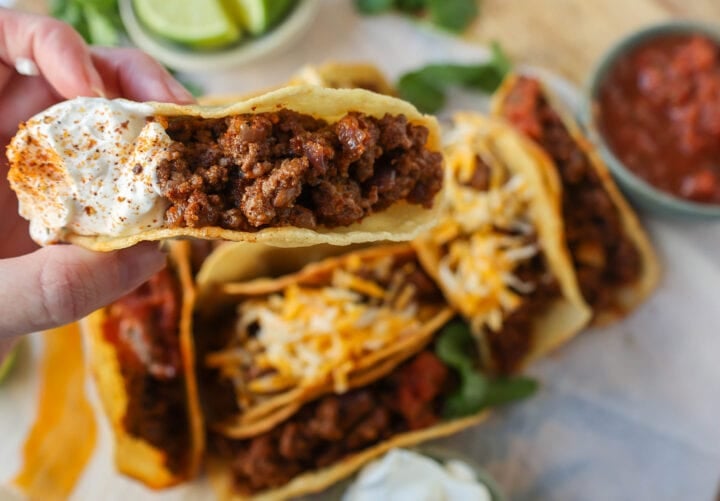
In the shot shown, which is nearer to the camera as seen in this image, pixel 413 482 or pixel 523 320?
pixel 413 482

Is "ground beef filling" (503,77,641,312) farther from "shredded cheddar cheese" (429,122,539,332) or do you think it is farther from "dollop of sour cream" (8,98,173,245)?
"dollop of sour cream" (8,98,173,245)

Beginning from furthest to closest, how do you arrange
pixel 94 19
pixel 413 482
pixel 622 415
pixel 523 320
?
pixel 94 19
pixel 622 415
pixel 523 320
pixel 413 482

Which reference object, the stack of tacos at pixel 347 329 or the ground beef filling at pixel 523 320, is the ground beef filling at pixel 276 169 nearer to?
the stack of tacos at pixel 347 329

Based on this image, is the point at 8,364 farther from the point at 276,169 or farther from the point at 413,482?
the point at 276,169

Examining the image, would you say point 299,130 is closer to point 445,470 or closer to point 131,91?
point 131,91

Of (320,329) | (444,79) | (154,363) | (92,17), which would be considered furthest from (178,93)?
(92,17)
